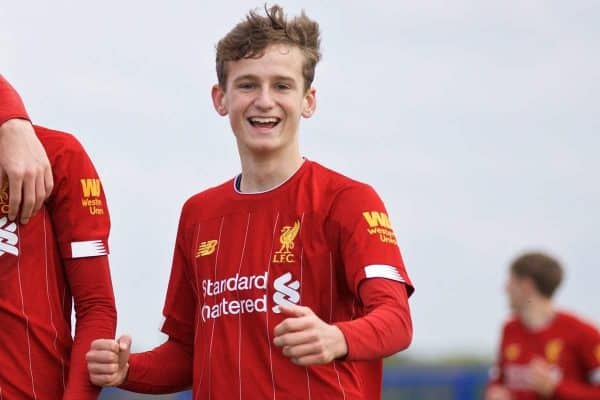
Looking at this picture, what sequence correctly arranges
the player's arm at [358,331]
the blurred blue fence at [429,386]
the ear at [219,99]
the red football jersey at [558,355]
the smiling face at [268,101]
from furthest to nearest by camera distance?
1. the blurred blue fence at [429,386]
2. the red football jersey at [558,355]
3. the ear at [219,99]
4. the smiling face at [268,101]
5. the player's arm at [358,331]

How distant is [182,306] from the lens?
4516mm

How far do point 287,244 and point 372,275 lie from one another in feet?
1.17

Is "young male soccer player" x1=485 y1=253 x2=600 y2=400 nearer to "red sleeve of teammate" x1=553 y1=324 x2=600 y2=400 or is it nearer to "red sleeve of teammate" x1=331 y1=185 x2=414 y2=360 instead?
"red sleeve of teammate" x1=553 y1=324 x2=600 y2=400

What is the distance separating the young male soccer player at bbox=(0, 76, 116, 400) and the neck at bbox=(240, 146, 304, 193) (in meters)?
0.50

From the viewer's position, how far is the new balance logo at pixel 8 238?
4.09 meters

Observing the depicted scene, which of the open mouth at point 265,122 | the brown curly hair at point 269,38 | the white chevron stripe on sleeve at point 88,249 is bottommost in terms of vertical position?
the white chevron stripe on sleeve at point 88,249

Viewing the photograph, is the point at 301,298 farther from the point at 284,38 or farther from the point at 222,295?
the point at 284,38

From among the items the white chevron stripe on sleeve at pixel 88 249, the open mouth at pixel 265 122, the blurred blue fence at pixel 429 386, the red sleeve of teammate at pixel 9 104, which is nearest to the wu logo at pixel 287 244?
the open mouth at pixel 265 122

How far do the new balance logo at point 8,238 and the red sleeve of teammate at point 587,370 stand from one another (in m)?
5.35

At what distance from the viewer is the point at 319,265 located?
408 centimetres

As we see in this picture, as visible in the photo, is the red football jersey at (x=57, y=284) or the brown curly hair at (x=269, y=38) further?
the brown curly hair at (x=269, y=38)

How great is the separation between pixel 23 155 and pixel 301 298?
961 millimetres

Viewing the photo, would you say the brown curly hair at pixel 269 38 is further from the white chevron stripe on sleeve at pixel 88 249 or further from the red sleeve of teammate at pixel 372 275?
the white chevron stripe on sleeve at pixel 88 249

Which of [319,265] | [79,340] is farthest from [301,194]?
[79,340]
